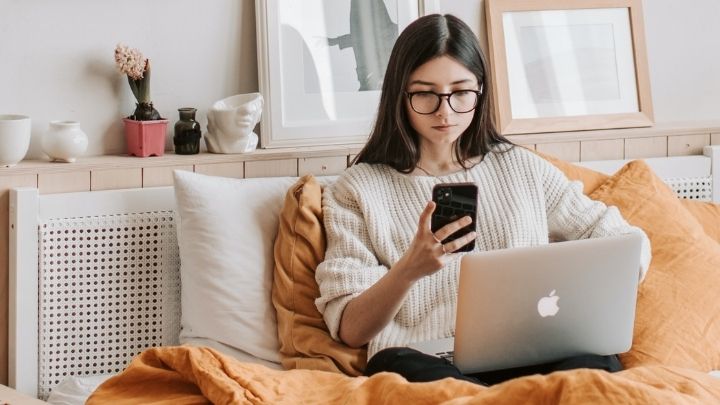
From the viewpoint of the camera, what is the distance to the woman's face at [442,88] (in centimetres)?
229

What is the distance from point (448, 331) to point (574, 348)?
306 mm

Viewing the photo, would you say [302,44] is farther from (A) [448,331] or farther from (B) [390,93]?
(A) [448,331]

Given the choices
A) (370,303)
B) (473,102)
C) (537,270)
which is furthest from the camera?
(473,102)

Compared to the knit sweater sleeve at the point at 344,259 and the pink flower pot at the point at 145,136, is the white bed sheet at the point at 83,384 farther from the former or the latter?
the pink flower pot at the point at 145,136

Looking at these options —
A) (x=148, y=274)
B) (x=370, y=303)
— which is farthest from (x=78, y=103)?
(x=370, y=303)

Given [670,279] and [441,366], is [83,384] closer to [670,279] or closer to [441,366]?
[441,366]

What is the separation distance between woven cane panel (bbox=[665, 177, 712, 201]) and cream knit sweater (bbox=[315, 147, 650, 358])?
0.62 m

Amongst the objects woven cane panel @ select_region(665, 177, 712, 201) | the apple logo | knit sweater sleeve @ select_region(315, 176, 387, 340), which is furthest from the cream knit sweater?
woven cane panel @ select_region(665, 177, 712, 201)

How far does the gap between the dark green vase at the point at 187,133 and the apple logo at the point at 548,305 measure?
98 cm

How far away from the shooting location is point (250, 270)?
2.39 metres

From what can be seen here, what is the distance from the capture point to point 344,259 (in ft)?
7.37

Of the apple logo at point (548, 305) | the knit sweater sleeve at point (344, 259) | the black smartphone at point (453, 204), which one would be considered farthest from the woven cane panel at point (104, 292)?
the apple logo at point (548, 305)

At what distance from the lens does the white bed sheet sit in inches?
89.0

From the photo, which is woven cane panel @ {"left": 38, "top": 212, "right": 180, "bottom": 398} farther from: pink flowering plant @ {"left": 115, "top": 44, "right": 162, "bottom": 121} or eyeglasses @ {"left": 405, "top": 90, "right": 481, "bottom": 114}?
eyeglasses @ {"left": 405, "top": 90, "right": 481, "bottom": 114}
